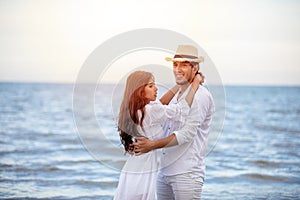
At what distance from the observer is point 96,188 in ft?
26.7

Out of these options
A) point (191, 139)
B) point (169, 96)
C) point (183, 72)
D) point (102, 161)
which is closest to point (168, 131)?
point (191, 139)

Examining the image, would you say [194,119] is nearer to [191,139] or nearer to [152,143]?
[191,139]

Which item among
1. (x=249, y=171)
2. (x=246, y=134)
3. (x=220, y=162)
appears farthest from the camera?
(x=246, y=134)

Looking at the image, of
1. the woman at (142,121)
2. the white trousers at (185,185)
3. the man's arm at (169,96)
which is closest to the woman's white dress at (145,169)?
the woman at (142,121)

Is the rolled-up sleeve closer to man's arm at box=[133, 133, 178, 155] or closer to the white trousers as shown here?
man's arm at box=[133, 133, 178, 155]

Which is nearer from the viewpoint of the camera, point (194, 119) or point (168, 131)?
point (194, 119)

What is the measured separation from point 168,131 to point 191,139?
20cm

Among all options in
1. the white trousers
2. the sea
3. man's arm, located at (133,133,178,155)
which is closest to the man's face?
the sea

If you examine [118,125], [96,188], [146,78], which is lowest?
[96,188]

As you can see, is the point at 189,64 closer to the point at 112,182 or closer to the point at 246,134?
the point at 112,182

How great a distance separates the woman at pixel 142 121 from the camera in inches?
150

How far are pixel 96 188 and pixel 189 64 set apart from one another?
183 inches

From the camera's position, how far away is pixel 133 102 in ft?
12.5

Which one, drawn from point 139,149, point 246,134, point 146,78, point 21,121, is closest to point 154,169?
point 139,149
